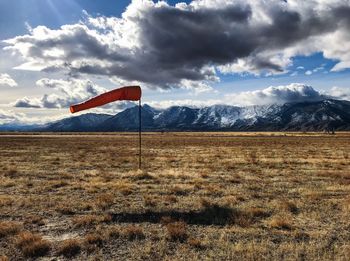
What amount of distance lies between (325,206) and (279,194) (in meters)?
3.17

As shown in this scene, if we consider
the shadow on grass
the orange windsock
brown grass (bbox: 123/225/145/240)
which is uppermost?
the orange windsock

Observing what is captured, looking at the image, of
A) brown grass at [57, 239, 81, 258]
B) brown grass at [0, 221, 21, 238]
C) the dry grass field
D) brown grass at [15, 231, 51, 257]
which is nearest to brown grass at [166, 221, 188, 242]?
the dry grass field

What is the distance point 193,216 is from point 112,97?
819cm

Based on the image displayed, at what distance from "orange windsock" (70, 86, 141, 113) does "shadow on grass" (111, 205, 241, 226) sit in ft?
20.7

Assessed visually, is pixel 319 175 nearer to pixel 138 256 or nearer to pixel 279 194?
pixel 279 194

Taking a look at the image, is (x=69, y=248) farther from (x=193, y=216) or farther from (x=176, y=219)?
(x=193, y=216)

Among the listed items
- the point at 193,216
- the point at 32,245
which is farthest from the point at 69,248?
the point at 193,216

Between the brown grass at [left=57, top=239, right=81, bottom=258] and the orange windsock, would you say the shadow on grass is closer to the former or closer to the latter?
the brown grass at [left=57, top=239, right=81, bottom=258]

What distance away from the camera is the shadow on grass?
1264 centimetres

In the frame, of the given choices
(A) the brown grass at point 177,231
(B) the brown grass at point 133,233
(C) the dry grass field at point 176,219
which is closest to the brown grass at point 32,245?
(C) the dry grass field at point 176,219

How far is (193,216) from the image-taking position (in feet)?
43.8

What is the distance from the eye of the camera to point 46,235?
36.7 feet

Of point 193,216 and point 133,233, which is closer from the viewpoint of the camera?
point 133,233

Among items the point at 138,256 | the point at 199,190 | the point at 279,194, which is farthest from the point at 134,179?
the point at 138,256
